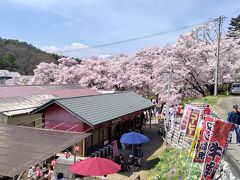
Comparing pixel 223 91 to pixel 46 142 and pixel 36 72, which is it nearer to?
pixel 36 72

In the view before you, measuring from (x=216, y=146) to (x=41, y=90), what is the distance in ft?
77.0

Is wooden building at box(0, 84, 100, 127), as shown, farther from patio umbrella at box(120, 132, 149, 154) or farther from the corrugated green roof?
patio umbrella at box(120, 132, 149, 154)

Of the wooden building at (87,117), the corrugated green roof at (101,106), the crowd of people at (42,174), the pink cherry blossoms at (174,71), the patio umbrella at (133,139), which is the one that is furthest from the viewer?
the pink cherry blossoms at (174,71)

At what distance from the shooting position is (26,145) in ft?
33.7

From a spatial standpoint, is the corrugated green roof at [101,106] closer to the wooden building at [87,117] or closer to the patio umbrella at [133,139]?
the wooden building at [87,117]

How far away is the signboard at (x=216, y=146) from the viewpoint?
779 centimetres

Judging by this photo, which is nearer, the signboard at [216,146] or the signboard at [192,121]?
the signboard at [216,146]

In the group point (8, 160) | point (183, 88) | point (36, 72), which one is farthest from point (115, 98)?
point (36, 72)

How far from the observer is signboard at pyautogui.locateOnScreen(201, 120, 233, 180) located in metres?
7.79

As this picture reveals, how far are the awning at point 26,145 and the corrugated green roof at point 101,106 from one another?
5.99m

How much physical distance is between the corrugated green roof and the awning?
599 cm

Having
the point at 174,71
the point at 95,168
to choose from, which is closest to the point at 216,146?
the point at 95,168

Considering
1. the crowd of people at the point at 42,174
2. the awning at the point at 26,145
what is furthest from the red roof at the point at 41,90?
the awning at the point at 26,145

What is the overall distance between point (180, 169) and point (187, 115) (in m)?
2.35
